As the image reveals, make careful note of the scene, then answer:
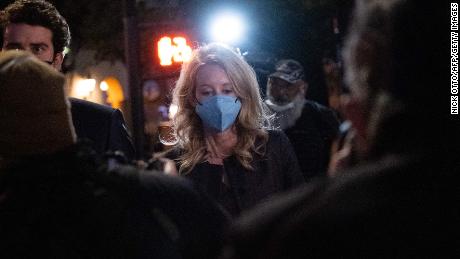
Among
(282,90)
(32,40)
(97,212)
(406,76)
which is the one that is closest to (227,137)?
(32,40)

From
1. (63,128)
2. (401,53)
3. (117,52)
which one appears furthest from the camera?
(117,52)

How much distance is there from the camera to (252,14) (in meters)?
21.9

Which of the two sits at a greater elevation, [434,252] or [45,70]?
[45,70]

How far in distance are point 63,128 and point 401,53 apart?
3.55 ft

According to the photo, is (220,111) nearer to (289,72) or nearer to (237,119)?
(237,119)

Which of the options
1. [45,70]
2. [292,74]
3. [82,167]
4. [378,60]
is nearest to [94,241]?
[82,167]

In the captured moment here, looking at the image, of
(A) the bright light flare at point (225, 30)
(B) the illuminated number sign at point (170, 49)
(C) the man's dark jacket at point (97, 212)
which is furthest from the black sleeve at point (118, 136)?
(A) the bright light flare at point (225, 30)

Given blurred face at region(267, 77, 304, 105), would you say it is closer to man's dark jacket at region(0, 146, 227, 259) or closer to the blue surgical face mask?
the blue surgical face mask

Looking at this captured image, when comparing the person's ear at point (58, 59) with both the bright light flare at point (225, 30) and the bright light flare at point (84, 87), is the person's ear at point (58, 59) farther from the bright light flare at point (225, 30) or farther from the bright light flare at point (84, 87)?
the bright light flare at point (84, 87)

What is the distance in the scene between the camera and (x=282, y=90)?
7.79 m

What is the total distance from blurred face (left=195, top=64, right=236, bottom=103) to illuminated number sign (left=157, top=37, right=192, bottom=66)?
29.6ft

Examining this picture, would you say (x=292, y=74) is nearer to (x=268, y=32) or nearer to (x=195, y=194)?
(x=195, y=194)

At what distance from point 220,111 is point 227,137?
6.8 inches

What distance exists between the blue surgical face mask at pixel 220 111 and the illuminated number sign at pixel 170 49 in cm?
914
